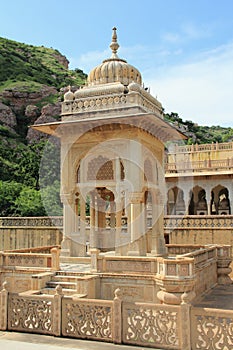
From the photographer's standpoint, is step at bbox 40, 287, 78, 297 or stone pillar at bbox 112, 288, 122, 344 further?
step at bbox 40, 287, 78, 297

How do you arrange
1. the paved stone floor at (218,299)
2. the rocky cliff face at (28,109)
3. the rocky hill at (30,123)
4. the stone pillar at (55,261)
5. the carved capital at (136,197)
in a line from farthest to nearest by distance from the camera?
1. the rocky cliff face at (28,109)
2. the rocky hill at (30,123)
3. the carved capital at (136,197)
4. the stone pillar at (55,261)
5. the paved stone floor at (218,299)

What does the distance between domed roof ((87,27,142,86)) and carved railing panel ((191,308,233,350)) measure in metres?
8.45

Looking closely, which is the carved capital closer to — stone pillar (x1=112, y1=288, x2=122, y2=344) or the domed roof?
the domed roof

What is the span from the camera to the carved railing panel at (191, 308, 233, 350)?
5809 millimetres

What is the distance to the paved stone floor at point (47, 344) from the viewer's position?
6.07 metres

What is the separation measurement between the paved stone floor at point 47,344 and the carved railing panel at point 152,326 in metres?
0.19

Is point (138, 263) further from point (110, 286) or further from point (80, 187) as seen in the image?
point (80, 187)

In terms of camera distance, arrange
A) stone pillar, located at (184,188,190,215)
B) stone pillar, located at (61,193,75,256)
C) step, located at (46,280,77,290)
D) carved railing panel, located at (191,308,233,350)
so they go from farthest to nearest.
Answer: stone pillar, located at (184,188,190,215) < stone pillar, located at (61,193,75,256) < step, located at (46,280,77,290) < carved railing panel, located at (191,308,233,350)

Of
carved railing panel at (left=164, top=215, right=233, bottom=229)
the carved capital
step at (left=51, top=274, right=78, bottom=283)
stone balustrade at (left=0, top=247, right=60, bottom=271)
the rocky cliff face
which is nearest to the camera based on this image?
step at (left=51, top=274, right=78, bottom=283)

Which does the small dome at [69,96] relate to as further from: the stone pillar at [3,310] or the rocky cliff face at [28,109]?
the rocky cliff face at [28,109]

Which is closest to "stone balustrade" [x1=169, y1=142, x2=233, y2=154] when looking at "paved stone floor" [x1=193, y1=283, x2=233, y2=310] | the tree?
the tree

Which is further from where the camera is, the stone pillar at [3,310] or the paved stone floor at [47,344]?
the stone pillar at [3,310]

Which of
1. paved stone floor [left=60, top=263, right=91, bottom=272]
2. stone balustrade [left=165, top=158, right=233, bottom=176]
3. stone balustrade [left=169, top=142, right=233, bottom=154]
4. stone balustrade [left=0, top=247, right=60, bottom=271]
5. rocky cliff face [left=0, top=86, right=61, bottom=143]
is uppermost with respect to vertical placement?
rocky cliff face [left=0, top=86, right=61, bottom=143]

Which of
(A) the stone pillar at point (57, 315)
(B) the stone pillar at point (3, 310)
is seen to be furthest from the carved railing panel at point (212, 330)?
(B) the stone pillar at point (3, 310)
